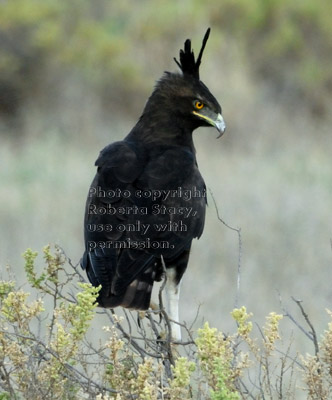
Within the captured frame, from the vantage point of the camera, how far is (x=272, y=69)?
18.8 m

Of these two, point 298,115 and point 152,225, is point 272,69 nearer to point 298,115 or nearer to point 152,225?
point 298,115

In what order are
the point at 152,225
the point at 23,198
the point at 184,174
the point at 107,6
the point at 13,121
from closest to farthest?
the point at 152,225
the point at 184,174
the point at 23,198
the point at 13,121
the point at 107,6

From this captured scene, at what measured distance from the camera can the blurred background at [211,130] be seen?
34.6 ft

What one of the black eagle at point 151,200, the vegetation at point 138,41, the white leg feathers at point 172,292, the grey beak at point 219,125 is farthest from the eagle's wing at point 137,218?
the vegetation at point 138,41

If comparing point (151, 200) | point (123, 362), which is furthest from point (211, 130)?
point (123, 362)

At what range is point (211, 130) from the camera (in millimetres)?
15078

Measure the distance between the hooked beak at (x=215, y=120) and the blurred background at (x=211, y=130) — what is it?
12.9ft

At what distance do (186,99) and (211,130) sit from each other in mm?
9681

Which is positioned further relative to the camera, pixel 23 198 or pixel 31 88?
pixel 31 88

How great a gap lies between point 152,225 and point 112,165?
1.52 feet

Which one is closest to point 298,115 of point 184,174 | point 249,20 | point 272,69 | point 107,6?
point 272,69

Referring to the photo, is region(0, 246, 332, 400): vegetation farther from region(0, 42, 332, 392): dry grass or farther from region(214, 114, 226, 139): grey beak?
region(0, 42, 332, 392): dry grass

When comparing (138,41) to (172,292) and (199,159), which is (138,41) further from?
(172,292)

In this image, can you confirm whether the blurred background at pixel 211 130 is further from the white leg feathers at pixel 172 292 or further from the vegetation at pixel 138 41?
the white leg feathers at pixel 172 292
